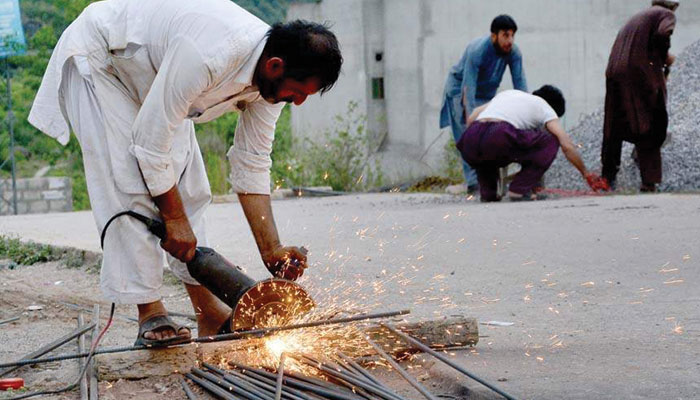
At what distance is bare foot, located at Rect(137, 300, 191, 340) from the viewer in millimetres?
3893

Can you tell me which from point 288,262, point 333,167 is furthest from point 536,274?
point 333,167

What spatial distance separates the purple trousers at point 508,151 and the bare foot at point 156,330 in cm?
657

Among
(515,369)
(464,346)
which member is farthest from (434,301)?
(515,369)

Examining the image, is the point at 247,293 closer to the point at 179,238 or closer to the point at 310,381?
the point at 179,238

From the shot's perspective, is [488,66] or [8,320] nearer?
[8,320]

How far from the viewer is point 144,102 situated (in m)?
3.63

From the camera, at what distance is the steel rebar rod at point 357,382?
3.20 meters

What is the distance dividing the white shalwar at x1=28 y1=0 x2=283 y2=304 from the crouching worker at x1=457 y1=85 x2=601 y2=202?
620 cm

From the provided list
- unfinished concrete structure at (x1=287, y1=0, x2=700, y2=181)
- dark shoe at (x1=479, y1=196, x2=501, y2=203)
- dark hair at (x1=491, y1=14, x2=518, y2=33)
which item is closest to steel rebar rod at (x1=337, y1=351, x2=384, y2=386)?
dark shoe at (x1=479, y1=196, x2=501, y2=203)

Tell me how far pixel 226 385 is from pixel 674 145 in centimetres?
989

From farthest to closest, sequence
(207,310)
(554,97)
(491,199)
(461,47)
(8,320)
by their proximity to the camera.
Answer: (461,47), (554,97), (491,199), (8,320), (207,310)

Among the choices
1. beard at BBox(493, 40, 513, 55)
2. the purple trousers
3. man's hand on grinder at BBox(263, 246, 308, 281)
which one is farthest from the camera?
beard at BBox(493, 40, 513, 55)

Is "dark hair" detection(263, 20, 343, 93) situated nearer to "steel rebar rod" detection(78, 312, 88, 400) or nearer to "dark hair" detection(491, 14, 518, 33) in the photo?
"steel rebar rod" detection(78, 312, 88, 400)

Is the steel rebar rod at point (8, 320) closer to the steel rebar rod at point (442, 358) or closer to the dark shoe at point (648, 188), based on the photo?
the steel rebar rod at point (442, 358)
